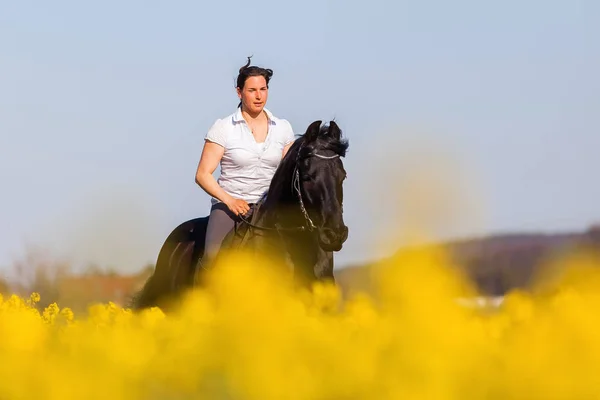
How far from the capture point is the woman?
24.7 ft

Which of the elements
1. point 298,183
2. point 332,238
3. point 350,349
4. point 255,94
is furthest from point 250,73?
point 350,349

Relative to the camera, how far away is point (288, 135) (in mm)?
7820

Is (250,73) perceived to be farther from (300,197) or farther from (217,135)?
(300,197)

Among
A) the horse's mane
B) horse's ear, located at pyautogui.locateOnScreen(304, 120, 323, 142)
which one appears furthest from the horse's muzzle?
horse's ear, located at pyautogui.locateOnScreen(304, 120, 323, 142)

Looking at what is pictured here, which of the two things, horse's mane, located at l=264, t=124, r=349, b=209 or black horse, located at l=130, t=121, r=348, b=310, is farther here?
horse's mane, located at l=264, t=124, r=349, b=209

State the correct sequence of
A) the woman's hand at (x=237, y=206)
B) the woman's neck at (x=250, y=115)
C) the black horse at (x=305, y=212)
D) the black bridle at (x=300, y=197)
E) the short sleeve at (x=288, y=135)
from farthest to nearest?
the short sleeve at (x=288, y=135) → the woman's neck at (x=250, y=115) → the woman's hand at (x=237, y=206) → the black bridle at (x=300, y=197) → the black horse at (x=305, y=212)

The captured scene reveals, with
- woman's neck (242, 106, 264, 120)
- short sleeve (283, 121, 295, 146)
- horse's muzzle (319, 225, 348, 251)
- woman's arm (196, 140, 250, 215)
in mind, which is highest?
woman's neck (242, 106, 264, 120)

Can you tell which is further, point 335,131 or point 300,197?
point 335,131

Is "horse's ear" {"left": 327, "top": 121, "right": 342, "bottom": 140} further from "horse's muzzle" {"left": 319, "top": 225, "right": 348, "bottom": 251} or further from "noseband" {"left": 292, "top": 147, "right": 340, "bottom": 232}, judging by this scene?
"horse's muzzle" {"left": 319, "top": 225, "right": 348, "bottom": 251}

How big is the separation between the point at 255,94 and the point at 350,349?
243 inches

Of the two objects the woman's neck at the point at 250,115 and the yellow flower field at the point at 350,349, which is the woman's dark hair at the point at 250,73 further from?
the yellow flower field at the point at 350,349

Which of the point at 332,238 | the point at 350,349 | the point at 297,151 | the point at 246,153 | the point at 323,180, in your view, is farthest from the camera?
the point at 246,153

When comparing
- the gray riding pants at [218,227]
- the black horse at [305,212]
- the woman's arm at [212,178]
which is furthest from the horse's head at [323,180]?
the gray riding pants at [218,227]

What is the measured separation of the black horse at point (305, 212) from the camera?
23.4 feet
